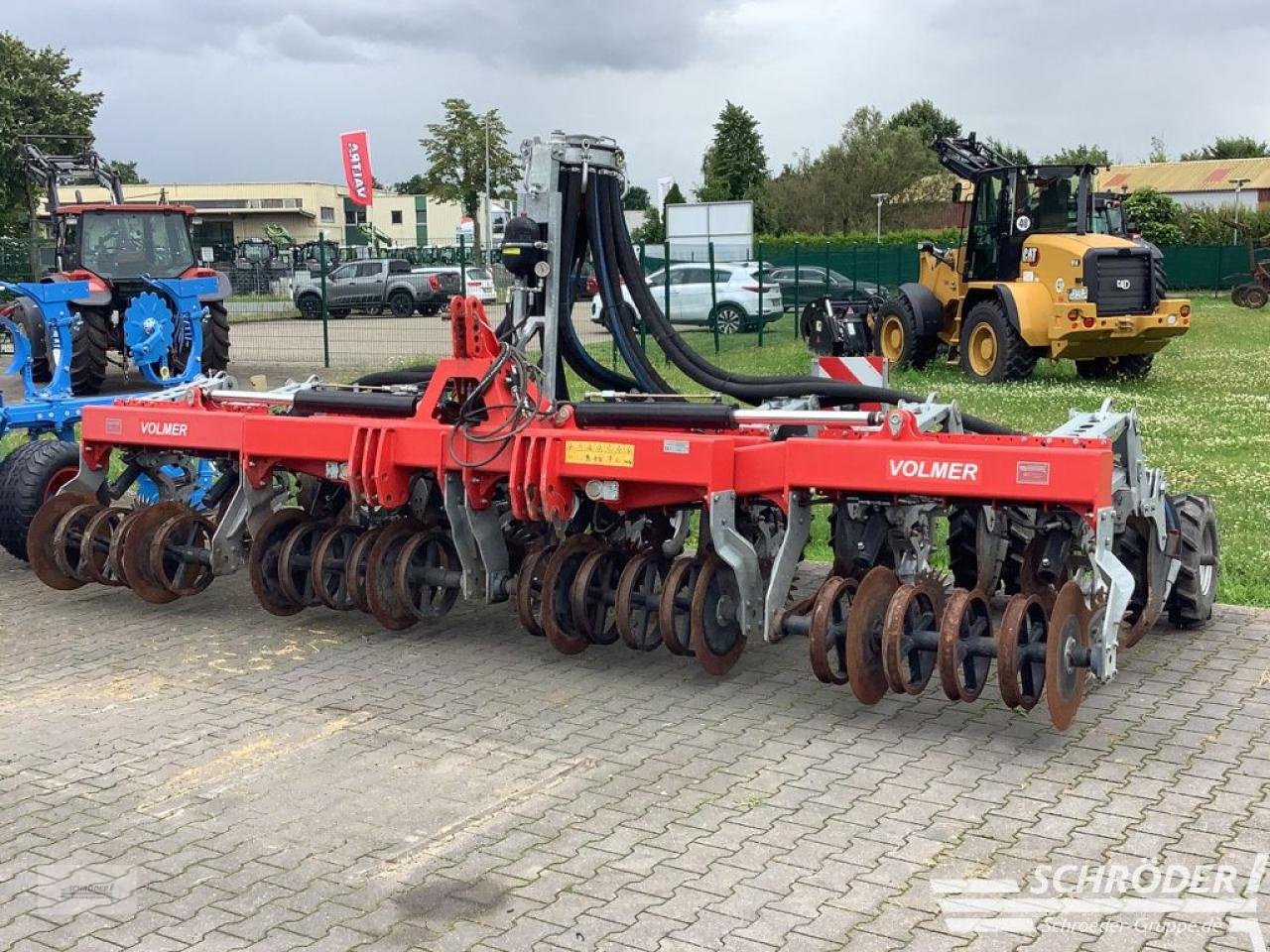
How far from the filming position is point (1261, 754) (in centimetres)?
530

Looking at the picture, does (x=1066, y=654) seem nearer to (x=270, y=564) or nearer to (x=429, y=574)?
(x=429, y=574)

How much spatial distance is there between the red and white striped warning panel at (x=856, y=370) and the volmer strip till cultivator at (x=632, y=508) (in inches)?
38.1

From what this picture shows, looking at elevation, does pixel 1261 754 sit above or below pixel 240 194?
below

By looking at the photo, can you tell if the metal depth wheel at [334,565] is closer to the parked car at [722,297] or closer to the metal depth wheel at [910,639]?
the metal depth wheel at [910,639]

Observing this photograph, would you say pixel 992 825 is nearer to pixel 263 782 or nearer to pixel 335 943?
pixel 335 943

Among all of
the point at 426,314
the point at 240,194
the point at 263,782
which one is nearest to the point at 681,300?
the point at 426,314

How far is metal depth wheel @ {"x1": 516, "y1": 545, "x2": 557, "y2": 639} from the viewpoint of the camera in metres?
6.48

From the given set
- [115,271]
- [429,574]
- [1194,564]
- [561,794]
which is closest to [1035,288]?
[115,271]

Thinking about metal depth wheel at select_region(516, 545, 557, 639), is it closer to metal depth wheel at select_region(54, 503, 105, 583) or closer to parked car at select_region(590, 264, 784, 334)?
metal depth wheel at select_region(54, 503, 105, 583)

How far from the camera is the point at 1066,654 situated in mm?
5254

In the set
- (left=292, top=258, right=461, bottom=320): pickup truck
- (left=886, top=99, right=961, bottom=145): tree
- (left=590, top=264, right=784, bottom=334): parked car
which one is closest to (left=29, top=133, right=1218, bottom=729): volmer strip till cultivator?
(left=590, top=264, right=784, bottom=334): parked car

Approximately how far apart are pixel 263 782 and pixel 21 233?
37.1 m

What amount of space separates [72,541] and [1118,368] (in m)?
14.9

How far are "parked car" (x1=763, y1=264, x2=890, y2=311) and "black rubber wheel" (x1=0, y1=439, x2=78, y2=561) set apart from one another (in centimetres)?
1943
